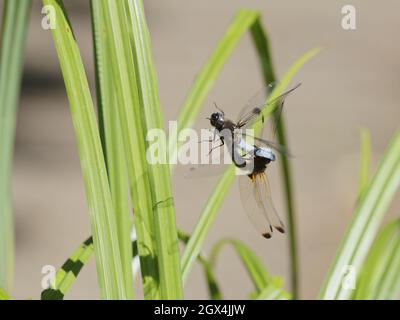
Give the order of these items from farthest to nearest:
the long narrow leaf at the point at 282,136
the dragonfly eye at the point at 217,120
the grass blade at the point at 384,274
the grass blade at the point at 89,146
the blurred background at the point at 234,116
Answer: the blurred background at the point at 234,116, the long narrow leaf at the point at 282,136, the grass blade at the point at 384,274, the dragonfly eye at the point at 217,120, the grass blade at the point at 89,146

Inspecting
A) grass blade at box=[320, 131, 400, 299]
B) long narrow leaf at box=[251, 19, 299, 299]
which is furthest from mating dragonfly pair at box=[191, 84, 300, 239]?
long narrow leaf at box=[251, 19, 299, 299]

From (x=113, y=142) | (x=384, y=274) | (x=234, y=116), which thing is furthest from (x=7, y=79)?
(x=234, y=116)

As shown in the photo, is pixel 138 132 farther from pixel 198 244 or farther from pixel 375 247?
pixel 375 247

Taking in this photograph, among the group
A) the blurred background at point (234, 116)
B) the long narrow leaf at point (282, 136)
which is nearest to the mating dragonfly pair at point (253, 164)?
the long narrow leaf at point (282, 136)

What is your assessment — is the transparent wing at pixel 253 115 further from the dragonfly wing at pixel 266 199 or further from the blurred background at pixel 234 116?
the blurred background at pixel 234 116

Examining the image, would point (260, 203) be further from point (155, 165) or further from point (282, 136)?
point (282, 136)

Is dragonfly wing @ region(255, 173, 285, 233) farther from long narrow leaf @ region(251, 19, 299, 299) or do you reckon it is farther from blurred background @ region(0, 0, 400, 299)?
blurred background @ region(0, 0, 400, 299)

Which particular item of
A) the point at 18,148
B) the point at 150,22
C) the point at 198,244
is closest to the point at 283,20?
the point at 150,22
